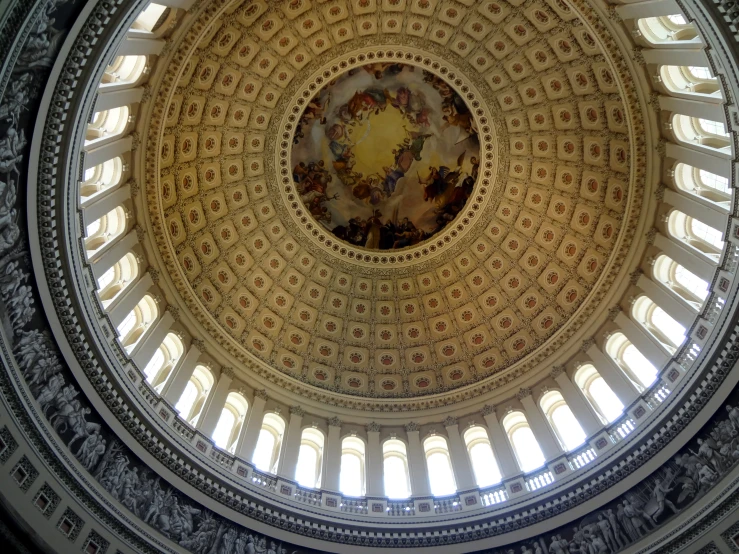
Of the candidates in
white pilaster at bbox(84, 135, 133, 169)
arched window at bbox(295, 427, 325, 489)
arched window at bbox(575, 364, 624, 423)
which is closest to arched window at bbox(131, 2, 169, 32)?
white pilaster at bbox(84, 135, 133, 169)

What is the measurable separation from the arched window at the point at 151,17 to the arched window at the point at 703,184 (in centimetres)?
1776

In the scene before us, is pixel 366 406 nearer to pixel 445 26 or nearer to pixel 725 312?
pixel 725 312

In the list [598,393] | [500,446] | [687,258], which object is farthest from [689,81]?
[500,446]

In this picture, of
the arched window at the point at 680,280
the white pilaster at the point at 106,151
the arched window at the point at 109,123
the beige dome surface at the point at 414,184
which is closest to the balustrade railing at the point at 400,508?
the beige dome surface at the point at 414,184

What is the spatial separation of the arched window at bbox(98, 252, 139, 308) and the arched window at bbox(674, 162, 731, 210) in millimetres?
19115

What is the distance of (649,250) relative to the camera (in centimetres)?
2305

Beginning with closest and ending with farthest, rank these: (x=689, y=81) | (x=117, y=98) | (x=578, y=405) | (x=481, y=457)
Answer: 1. (x=117, y=98)
2. (x=689, y=81)
3. (x=578, y=405)
4. (x=481, y=457)

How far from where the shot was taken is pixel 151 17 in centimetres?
1914

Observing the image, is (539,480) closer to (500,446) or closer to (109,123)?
(500,446)

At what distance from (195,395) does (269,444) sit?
3.23m

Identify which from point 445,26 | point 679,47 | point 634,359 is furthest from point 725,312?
point 445,26

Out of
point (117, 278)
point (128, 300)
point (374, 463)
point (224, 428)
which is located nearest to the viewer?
point (128, 300)

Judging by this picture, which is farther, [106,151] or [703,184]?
[703,184]

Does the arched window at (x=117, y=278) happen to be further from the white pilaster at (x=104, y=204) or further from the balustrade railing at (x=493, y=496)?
the balustrade railing at (x=493, y=496)
